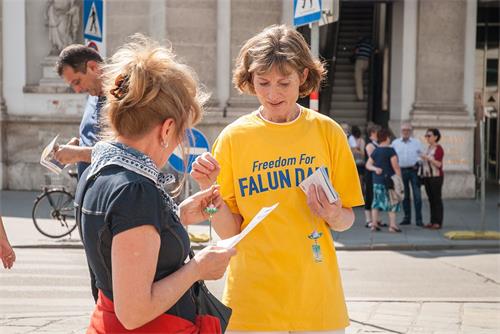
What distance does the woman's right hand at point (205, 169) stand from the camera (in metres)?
3.62

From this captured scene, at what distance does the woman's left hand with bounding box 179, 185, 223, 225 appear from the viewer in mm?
3410

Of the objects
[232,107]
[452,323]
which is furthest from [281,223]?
[232,107]

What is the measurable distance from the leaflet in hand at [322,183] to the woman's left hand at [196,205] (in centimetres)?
43

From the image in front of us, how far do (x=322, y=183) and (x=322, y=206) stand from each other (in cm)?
10

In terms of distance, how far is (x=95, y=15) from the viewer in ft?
44.3

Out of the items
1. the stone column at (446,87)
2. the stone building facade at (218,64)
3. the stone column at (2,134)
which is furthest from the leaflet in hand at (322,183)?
the stone column at (2,134)

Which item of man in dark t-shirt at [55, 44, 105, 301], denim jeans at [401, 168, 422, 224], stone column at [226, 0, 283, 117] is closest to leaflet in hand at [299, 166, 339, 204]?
man in dark t-shirt at [55, 44, 105, 301]

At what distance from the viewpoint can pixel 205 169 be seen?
3623 millimetres

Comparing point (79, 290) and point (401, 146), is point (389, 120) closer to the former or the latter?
point (401, 146)

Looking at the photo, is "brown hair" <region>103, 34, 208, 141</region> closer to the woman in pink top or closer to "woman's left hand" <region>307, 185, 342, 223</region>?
"woman's left hand" <region>307, 185, 342, 223</region>

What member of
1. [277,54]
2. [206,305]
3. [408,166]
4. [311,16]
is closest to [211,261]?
[206,305]

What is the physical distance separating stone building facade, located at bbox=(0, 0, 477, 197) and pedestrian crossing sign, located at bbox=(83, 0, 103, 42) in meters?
5.11

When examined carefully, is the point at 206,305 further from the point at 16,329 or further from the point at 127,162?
the point at 16,329

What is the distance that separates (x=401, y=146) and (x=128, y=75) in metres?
13.9
